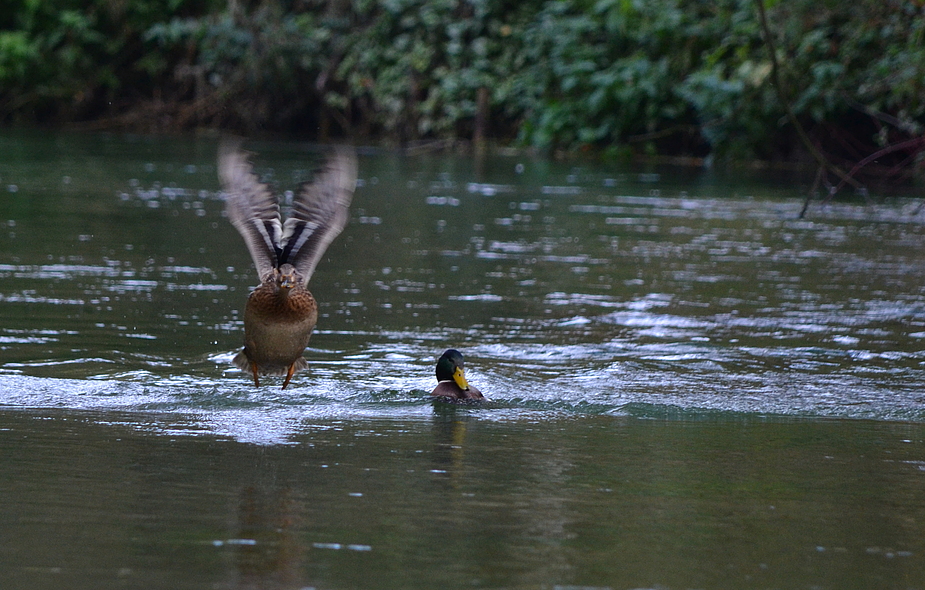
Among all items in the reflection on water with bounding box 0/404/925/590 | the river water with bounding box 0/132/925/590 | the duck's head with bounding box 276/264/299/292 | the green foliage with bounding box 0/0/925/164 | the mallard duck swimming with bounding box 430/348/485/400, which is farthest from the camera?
the green foliage with bounding box 0/0/925/164

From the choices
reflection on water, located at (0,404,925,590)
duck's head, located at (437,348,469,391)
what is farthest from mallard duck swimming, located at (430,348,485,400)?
reflection on water, located at (0,404,925,590)

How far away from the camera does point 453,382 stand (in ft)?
22.8

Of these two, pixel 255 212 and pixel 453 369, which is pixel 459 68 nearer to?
pixel 453 369

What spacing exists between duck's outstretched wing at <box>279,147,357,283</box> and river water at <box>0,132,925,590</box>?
30.3 inches

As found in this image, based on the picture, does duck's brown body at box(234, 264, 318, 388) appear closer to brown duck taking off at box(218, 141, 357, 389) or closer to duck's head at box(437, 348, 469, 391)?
brown duck taking off at box(218, 141, 357, 389)

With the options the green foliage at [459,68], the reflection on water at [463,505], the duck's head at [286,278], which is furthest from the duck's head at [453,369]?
the green foliage at [459,68]

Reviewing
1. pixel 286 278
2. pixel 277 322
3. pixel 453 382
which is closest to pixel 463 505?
pixel 286 278

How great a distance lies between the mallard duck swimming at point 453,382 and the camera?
22.5ft

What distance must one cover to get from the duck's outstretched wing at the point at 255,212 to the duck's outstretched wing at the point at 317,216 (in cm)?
6

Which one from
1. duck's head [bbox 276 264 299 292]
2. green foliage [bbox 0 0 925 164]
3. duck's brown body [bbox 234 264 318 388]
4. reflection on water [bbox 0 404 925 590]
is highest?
green foliage [bbox 0 0 925 164]

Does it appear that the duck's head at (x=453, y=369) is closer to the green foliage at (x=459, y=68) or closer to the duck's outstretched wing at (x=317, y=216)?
the duck's outstretched wing at (x=317, y=216)

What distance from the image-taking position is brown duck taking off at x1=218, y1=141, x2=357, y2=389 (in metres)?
6.43

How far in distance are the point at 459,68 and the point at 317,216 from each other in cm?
2342

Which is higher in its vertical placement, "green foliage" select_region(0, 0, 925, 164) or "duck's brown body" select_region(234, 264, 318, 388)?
"green foliage" select_region(0, 0, 925, 164)
